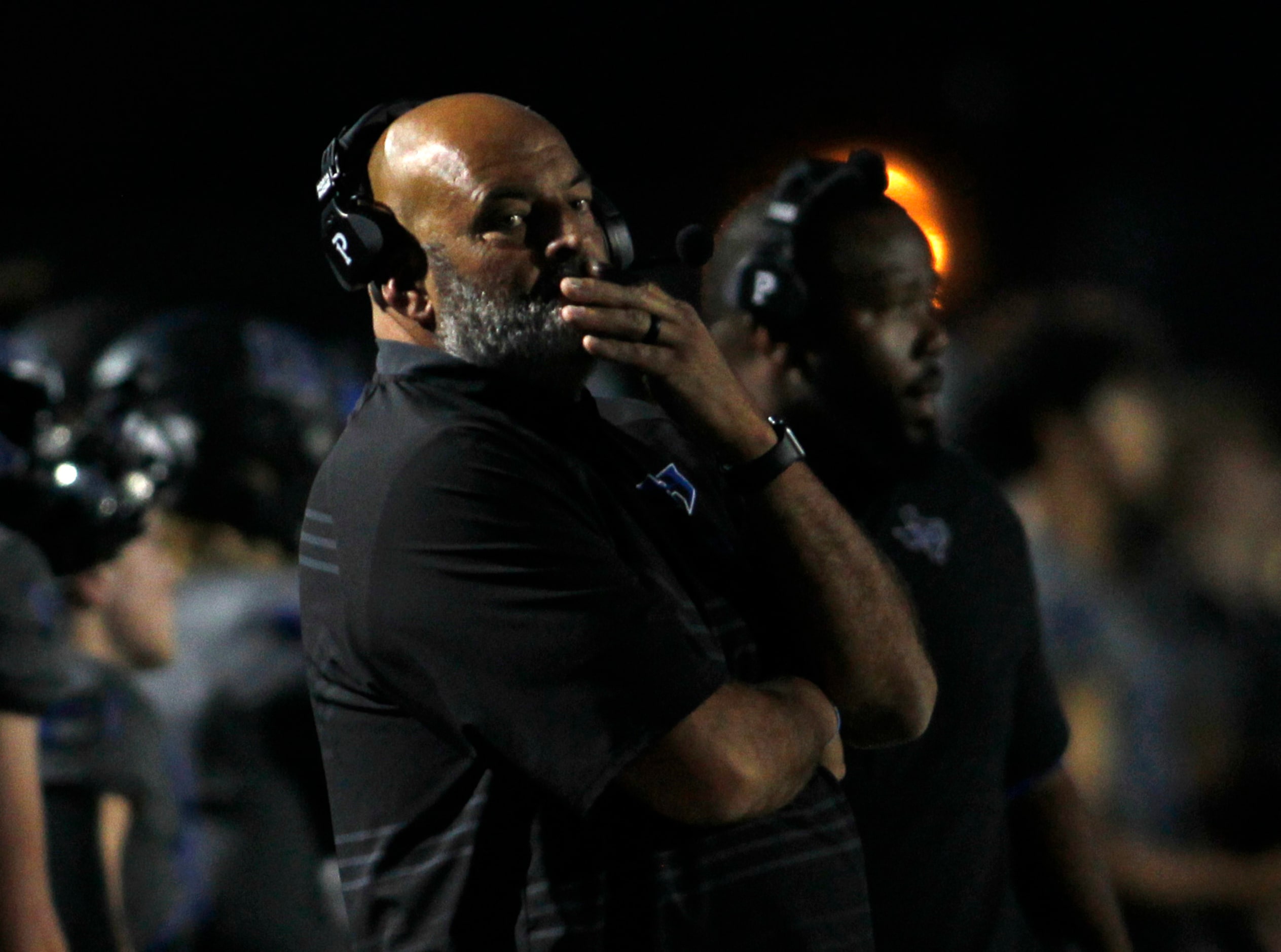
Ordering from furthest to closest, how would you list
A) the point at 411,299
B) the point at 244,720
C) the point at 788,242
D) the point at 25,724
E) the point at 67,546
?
the point at 244,720
the point at 67,546
the point at 25,724
the point at 788,242
the point at 411,299

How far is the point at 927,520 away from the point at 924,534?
31 mm

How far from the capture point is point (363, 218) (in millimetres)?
1672

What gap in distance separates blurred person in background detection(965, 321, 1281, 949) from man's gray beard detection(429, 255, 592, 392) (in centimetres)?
180

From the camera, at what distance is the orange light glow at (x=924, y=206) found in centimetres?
249

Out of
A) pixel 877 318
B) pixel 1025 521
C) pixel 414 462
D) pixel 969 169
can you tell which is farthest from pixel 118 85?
pixel 414 462

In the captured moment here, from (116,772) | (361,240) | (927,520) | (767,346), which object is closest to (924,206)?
(767,346)

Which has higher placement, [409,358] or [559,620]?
[409,358]

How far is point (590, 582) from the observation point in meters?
1.44

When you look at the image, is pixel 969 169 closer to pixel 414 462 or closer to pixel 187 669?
pixel 187 669

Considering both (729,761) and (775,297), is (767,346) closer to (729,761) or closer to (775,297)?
(775,297)

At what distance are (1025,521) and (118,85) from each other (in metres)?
5.62

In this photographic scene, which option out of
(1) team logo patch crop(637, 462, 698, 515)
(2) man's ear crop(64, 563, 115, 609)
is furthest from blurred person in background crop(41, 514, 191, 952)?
(1) team logo patch crop(637, 462, 698, 515)

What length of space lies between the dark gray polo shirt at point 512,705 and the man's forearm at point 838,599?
3.9 inches

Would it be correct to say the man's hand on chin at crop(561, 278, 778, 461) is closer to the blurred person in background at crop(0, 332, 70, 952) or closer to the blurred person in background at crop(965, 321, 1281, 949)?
the blurred person in background at crop(0, 332, 70, 952)
